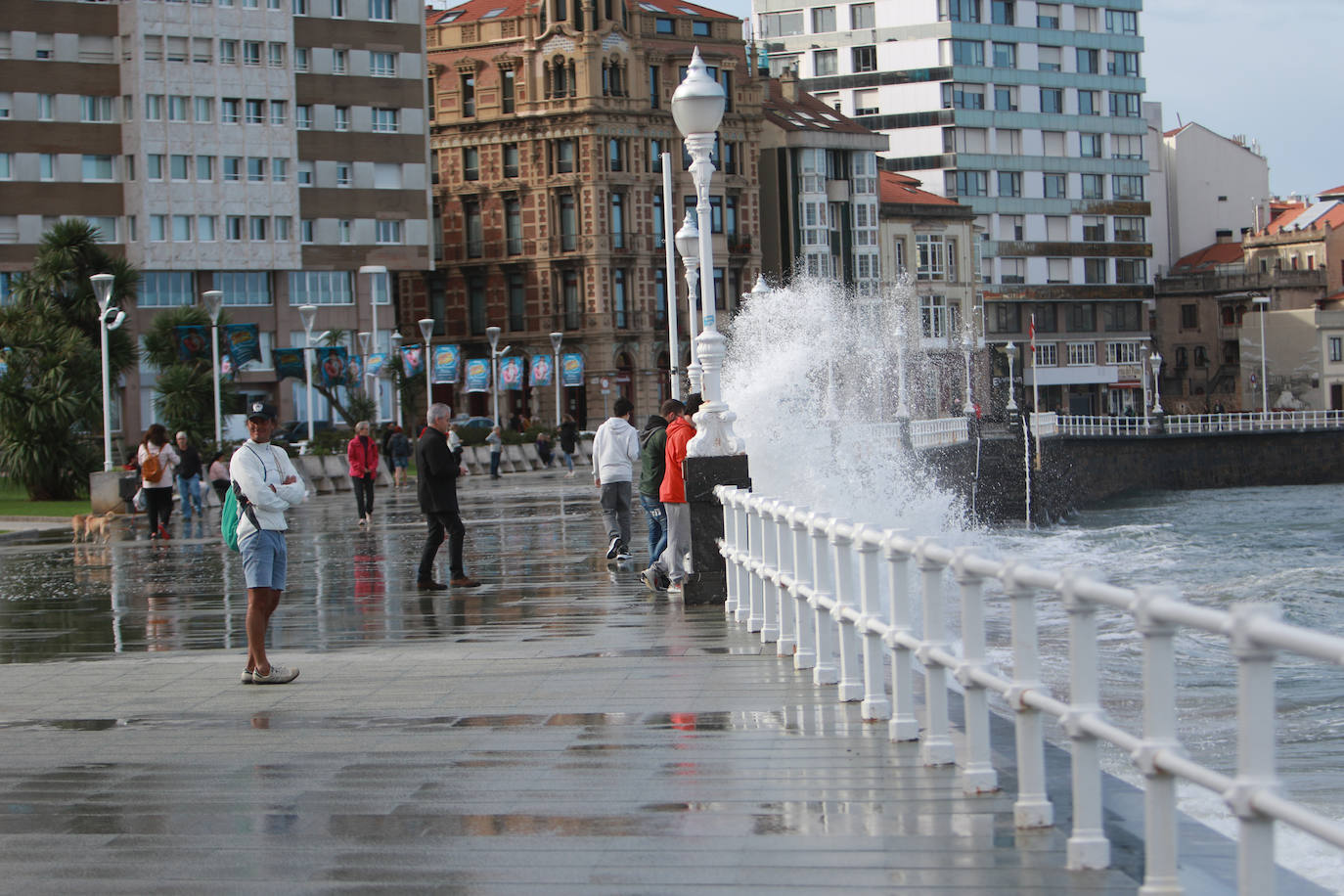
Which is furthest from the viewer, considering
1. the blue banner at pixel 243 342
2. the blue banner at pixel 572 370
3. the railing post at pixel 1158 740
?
the blue banner at pixel 572 370

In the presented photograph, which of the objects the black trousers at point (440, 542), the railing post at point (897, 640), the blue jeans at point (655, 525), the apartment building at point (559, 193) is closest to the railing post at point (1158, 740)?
the railing post at point (897, 640)

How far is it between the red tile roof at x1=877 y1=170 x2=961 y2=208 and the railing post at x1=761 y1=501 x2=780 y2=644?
287ft

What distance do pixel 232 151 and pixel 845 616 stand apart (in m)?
69.2

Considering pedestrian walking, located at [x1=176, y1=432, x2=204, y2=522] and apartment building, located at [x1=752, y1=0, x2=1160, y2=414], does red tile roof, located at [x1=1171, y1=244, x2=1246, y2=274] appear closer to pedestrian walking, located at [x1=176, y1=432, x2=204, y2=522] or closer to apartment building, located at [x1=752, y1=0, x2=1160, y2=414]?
apartment building, located at [x1=752, y1=0, x2=1160, y2=414]

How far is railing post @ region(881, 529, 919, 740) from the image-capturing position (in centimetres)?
748

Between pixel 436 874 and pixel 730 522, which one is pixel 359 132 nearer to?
pixel 730 522

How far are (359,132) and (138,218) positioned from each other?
416 inches

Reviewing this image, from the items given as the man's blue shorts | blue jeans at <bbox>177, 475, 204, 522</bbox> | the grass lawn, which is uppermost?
the man's blue shorts

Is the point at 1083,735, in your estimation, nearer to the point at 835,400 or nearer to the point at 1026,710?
the point at 1026,710

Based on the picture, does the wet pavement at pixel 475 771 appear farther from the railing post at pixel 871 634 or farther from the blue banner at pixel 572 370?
the blue banner at pixel 572 370

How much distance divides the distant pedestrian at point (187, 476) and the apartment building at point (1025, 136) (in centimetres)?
7614

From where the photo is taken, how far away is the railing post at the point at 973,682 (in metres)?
6.40

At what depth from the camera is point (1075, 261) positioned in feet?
361

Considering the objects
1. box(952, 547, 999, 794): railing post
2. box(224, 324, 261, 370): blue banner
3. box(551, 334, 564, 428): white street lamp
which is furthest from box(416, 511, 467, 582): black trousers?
box(551, 334, 564, 428): white street lamp
